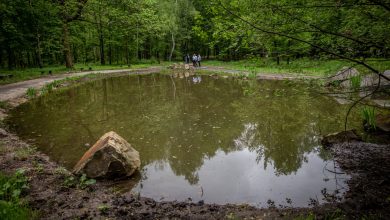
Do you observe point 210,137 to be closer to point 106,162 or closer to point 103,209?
point 106,162

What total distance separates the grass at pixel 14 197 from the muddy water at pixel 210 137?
1.61 m

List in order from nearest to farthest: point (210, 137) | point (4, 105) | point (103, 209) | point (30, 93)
A: point (103, 209), point (210, 137), point (4, 105), point (30, 93)

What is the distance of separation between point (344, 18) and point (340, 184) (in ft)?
10.8

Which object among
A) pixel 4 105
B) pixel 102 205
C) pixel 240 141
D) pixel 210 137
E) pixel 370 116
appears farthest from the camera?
pixel 4 105

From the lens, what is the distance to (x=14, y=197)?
478cm

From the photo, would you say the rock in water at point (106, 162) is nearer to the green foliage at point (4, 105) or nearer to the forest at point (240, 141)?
the forest at point (240, 141)

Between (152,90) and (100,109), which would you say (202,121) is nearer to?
(100,109)

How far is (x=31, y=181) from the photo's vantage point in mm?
5645

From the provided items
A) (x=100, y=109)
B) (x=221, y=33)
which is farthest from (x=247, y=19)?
(x=100, y=109)

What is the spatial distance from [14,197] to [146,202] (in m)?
2.18

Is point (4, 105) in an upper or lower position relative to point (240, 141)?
upper

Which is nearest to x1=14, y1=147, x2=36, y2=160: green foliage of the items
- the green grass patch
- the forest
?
the forest

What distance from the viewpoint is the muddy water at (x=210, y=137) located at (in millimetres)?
5969

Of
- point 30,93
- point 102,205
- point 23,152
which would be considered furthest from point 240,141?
point 30,93
